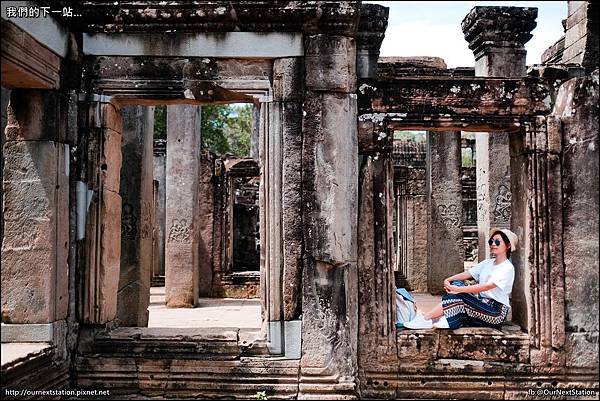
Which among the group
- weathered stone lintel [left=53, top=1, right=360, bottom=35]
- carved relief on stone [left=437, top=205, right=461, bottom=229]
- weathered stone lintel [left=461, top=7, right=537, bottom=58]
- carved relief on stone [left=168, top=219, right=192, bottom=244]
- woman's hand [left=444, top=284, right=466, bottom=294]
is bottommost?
woman's hand [left=444, top=284, right=466, bottom=294]

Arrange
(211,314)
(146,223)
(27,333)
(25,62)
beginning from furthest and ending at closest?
(211,314) → (146,223) → (27,333) → (25,62)

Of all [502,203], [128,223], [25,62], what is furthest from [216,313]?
[25,62]

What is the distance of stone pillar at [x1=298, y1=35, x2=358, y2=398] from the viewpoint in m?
5.38

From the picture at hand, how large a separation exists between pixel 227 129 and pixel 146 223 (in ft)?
86.5

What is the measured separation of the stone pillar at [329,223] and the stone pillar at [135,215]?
3038 mm

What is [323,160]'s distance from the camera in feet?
17.9

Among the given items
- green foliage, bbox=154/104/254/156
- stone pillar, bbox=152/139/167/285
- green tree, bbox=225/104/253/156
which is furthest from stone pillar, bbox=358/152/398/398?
green tree, bbox=225/104/253/156

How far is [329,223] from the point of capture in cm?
540

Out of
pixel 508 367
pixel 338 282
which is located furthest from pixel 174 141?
pixel 508 367

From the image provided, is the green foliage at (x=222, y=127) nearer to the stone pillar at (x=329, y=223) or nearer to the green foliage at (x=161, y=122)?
the green foliage at (x=161, y=122)

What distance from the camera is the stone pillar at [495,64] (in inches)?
364

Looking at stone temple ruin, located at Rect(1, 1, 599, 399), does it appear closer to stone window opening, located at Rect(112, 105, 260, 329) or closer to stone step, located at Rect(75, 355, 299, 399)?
stone step, located at Rect(75, 355, 299, 399)

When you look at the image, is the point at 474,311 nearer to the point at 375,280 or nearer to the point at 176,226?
the point at 375,280

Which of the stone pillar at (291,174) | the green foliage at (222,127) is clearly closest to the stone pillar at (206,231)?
the stone pillar at (291,174)
